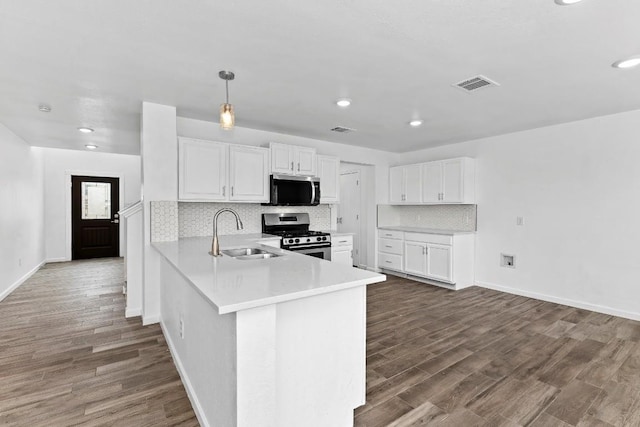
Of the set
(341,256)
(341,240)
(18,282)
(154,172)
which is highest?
(154,172)

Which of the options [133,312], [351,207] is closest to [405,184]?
[351,207]

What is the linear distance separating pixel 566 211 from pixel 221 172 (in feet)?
14.5

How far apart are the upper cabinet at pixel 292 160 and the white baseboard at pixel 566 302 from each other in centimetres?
326

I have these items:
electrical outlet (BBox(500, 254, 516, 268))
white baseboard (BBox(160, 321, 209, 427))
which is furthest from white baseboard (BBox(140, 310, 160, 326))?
electrical outlet (BBox(500, 254, 516, 268))

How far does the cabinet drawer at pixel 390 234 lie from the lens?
5.48 metres

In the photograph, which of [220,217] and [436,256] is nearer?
[220,217]

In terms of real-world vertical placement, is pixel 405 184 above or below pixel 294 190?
above

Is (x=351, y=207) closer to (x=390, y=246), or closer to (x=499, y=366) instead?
(x=390, y=246)

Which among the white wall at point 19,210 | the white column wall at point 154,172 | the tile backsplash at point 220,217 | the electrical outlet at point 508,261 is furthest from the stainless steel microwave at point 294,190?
the white wall at point 19,210

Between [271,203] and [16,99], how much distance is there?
9.38 feet

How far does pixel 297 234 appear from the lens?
4.34 m

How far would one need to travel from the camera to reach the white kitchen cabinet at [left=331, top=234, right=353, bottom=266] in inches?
181

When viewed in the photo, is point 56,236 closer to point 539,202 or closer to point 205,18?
point 205,18

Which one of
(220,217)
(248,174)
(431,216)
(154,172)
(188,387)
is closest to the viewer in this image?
(188,387)
